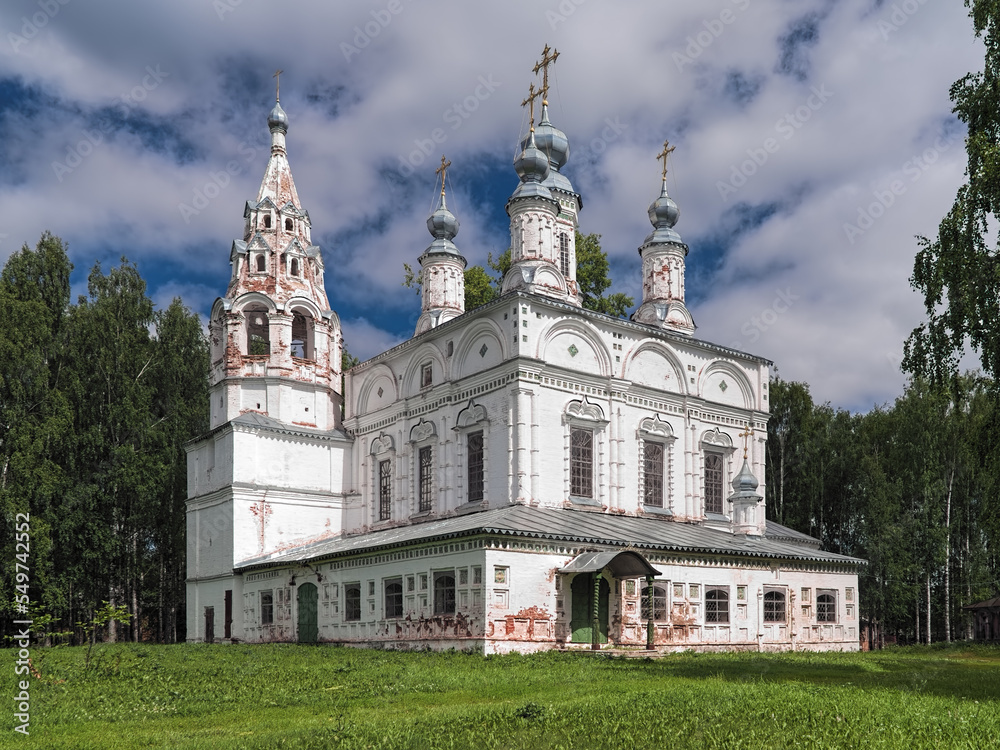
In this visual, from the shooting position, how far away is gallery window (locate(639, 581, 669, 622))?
2036 centimetres

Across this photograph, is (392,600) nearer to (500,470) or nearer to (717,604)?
(500,470)

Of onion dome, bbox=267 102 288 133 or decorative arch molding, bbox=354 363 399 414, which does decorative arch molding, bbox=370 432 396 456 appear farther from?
Answer: onion dome, bbox=267 102 288 133

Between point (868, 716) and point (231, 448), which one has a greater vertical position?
point (231, 448)

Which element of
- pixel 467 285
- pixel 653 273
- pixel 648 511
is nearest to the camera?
pixel 648 511

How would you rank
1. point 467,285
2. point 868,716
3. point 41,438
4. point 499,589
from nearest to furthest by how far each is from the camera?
point 868,716
point 499,589
point 41,438
point 467,285

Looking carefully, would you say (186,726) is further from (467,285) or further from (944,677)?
(467,285)

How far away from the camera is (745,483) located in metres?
26.3

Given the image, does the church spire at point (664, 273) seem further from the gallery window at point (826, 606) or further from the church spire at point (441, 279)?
the gallery window at point (826, 606)

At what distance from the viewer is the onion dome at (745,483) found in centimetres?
2622

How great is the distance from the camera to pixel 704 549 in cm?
2125

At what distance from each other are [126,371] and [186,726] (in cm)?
2418

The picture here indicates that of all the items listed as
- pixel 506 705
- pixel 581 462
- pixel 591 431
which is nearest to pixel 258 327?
pixel 591 431

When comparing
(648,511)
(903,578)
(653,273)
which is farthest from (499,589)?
(903,578)

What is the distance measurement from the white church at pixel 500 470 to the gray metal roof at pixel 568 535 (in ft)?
0.31
